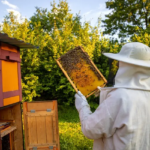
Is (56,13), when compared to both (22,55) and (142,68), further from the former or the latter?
(142,68)

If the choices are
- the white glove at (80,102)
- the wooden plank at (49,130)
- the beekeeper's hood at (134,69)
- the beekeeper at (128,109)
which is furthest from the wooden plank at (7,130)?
the beekeeper's hood at (134,69)

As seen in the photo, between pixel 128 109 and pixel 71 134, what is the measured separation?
407cm

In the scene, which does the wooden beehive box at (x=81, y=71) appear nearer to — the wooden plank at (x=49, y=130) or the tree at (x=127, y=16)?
the wooden plank at (x=49, y=130)

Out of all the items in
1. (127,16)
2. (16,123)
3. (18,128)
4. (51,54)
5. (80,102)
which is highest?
(127,16)

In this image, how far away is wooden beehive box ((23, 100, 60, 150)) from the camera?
2.90m

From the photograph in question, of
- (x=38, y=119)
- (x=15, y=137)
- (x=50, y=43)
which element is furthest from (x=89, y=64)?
(x=50, y=43)

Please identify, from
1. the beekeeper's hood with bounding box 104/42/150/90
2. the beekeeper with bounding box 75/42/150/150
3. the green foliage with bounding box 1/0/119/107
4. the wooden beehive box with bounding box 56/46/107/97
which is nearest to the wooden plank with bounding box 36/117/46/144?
the wooden beehive box with bounding box 56/46/107/97

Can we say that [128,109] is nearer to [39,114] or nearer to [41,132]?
[39,114]

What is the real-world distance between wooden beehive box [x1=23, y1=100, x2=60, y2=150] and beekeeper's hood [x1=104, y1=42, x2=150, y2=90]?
70.6 inches

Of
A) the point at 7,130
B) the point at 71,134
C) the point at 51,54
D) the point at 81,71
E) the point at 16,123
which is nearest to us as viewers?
the point at 81,71

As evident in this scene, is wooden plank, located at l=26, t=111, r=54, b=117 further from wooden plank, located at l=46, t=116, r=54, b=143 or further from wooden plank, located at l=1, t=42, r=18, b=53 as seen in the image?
wooden plank, located at l=1, t=42, r=18, b=53

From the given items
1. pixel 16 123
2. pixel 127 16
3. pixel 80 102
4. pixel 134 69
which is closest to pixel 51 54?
pixel 16 123

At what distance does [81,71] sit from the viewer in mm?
2840

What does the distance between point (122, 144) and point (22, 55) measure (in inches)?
242
